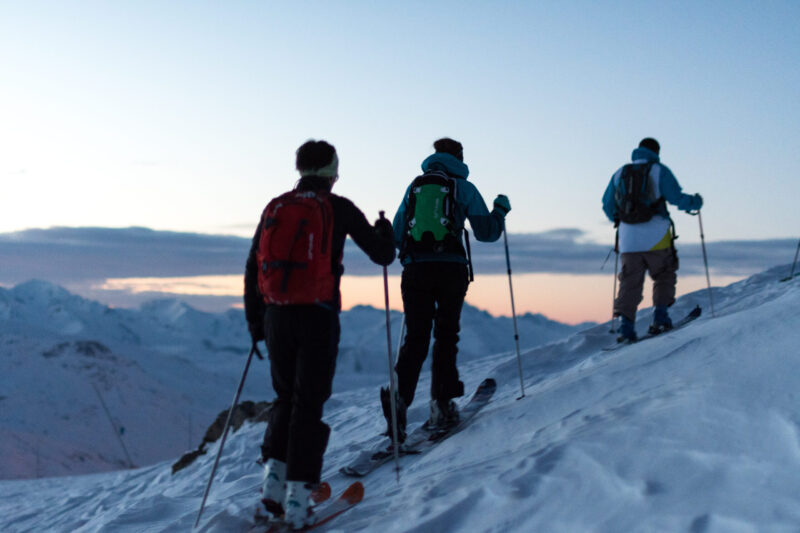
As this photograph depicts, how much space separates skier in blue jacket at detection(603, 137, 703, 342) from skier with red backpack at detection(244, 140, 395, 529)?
4.90 metres

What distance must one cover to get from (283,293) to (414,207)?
6.95 feet

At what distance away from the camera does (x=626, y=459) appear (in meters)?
3.87

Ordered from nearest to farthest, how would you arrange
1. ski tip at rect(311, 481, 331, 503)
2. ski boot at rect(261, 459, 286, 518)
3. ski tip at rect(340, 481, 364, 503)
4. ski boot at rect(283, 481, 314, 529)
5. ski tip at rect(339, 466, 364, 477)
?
1. ski boot at rect(283, 481, 314, 529)
2. ski boot at rect(261, 459, 286, 518)
3. ski tip at rect(340, 481, 364, 503)
4. ski tip at rect(311, 481, 331, 503)
5. ski tip at rect(339, 466, 364, 477)

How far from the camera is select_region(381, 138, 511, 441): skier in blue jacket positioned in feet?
19.2

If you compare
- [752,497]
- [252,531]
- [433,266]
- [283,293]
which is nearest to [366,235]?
[283,293]

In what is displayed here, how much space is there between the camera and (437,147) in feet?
20.3

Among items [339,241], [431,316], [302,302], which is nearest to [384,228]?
[339,241]

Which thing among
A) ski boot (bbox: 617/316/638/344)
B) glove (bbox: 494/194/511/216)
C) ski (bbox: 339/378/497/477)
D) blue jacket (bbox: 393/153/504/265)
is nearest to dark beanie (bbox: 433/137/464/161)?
blue jacket (bbox: 393/153/504/265)

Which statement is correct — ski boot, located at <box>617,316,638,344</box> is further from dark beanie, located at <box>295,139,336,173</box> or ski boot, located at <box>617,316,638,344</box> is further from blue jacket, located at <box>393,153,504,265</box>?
dark beanie, located at <box>295,139,336,173</box>

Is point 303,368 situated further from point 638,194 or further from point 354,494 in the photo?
point 638,194

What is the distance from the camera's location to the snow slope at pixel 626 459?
3393mm

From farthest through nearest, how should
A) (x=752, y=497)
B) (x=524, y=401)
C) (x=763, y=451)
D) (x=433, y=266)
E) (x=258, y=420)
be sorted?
(x=258, y=420) < (x=524, y=401) < (x=433, y=266) < (x=763, y=451) < (x=752, y=497)

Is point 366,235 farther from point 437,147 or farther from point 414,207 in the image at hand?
point 437,147

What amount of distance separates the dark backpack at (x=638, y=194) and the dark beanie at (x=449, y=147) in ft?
9.89
